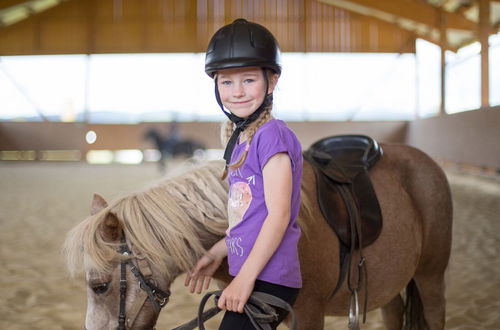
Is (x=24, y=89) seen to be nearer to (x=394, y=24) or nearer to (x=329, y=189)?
(x=394, y=24)

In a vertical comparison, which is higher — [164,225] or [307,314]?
[164,225]

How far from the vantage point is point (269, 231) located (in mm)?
945

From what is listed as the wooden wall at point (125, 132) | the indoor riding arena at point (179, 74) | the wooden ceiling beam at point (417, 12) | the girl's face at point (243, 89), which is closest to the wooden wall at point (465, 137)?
the indoor riding arena at point (179, 74)

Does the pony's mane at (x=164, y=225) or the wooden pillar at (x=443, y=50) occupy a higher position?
the wooden pillar at (x=443, y=50)

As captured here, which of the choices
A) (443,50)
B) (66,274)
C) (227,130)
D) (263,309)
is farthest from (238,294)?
(443,50)

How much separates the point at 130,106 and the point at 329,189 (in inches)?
620

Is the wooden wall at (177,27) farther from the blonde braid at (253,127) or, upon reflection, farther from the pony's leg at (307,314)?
the blonde braid at (253,127)

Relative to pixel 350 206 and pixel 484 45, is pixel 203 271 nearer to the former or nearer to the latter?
pixel 350 206

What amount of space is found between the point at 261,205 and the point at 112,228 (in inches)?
14.3

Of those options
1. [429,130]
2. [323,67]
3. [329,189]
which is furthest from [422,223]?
[323,67]

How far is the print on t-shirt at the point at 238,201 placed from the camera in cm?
102

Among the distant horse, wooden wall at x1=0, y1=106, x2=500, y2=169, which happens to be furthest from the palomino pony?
wooden wall at x1=0, y1=106, x2=500, y2=169

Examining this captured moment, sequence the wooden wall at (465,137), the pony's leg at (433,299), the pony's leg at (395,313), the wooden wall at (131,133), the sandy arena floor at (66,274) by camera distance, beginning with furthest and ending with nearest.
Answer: the wooden wall at (131,133), the wooden wall at (465,137), the sandy arena floor at (66,274), the pony's leg at (395,313), the pony's leg at (433,299)

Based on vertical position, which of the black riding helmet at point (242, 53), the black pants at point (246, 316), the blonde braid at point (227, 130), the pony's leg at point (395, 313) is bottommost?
the pony's leg at point (395, 313)
